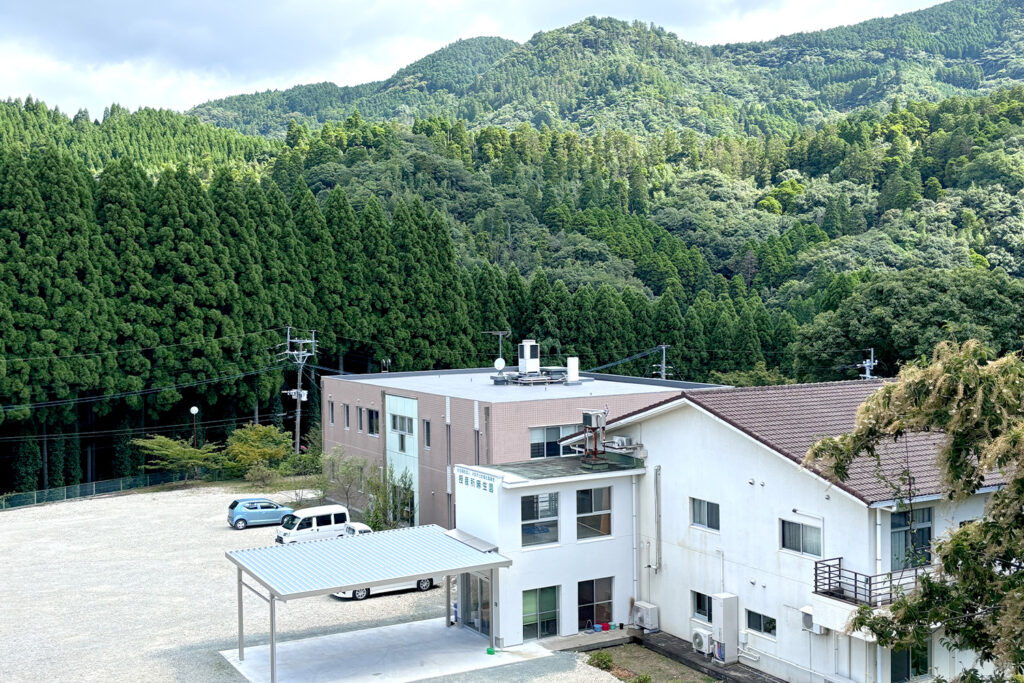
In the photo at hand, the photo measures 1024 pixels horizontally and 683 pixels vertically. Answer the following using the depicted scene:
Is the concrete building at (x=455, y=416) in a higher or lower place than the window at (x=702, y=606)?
higher

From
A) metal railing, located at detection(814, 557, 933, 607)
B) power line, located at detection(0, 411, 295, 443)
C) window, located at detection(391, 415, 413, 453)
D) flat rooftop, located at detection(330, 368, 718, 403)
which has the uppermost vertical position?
flat rooftop, located at detection(330, 368, 718, 403)

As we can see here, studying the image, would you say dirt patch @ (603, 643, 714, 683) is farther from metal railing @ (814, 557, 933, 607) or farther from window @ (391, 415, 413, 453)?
window @ (391, 415, 413, 453)

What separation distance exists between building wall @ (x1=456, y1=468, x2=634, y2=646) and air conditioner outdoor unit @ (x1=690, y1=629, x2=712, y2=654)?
211cm

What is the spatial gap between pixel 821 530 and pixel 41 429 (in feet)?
110

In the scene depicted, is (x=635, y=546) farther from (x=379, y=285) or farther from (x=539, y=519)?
(x=379, y=285)

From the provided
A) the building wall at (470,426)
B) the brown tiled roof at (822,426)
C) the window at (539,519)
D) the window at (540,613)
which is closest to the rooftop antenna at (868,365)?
the building wall at (470,426)

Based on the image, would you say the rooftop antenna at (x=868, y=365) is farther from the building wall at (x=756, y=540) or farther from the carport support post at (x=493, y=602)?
the carport support post at (x=493, y=602)

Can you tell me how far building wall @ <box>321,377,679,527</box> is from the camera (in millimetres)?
25719

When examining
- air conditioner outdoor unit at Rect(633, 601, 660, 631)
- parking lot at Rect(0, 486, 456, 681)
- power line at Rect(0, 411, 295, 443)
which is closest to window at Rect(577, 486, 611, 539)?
air conditioner outdoor unit at Rect(633, 601, 660, 631)

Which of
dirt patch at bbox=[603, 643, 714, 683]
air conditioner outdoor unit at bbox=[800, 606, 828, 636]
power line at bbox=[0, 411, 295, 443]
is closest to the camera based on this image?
air conditioner outdoor unit at bbox=[800, 606, 828, 636]

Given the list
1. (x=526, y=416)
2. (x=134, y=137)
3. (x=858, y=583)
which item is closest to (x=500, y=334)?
(x=526, y=416)

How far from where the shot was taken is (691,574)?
19625 mm

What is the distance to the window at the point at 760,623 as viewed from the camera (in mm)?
17969

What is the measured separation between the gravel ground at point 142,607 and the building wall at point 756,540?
287cm
